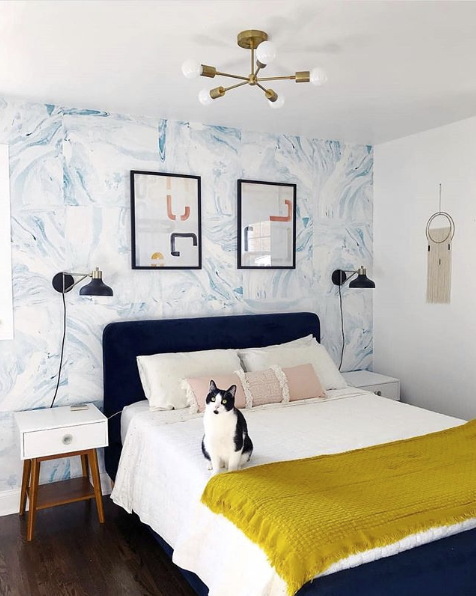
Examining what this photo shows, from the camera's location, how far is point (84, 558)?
274 cm

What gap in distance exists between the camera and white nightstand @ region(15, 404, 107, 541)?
2.90m

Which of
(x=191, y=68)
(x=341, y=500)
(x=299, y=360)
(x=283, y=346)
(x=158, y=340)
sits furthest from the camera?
(x=283, y=346)

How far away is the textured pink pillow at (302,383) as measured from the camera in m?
3.40

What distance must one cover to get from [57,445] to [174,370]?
787 millimetres

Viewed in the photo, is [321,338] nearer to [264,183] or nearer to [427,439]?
[264,183]

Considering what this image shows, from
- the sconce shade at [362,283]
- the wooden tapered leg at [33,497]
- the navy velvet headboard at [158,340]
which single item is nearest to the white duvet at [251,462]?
the navy velvet headboard at [158,340]

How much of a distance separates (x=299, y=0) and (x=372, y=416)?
215 cm

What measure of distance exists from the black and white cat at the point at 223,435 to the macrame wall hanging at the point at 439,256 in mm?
2318

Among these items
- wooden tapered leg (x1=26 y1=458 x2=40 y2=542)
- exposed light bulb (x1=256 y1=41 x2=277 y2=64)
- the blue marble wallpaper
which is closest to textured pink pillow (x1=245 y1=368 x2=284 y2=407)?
the blue marble wallpaper

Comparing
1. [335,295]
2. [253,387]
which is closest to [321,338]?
[335,295]

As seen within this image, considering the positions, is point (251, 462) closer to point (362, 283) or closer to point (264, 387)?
point (264, 387)

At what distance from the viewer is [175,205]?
373 centimetres

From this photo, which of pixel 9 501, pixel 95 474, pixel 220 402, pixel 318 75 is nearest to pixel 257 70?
pixel 318 75

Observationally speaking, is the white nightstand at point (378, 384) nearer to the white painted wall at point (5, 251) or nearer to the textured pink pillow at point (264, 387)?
the textured pink pillow at point (264, 387)
